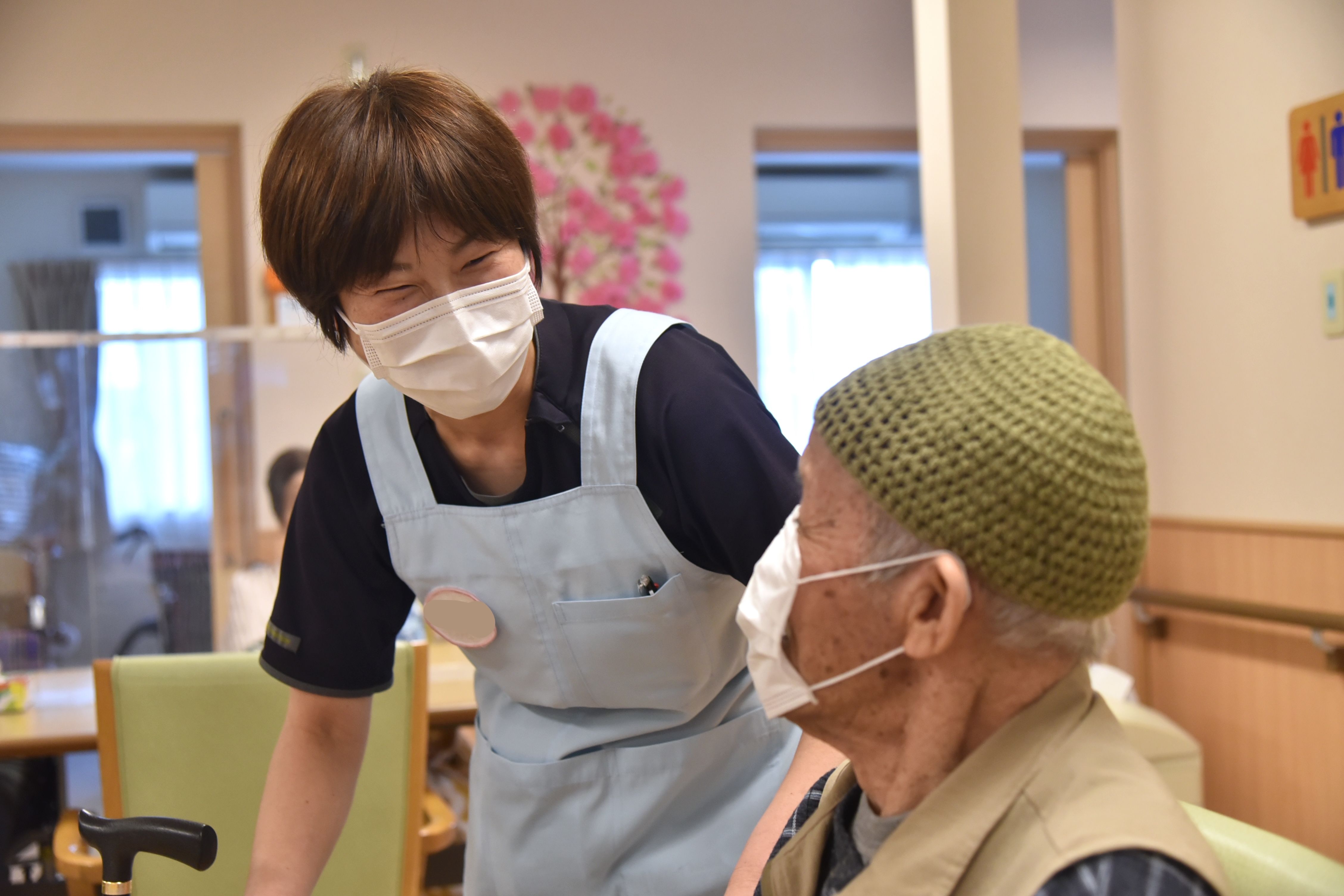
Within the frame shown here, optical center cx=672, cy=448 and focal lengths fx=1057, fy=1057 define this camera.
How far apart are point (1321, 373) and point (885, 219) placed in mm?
4406

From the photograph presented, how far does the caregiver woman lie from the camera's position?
962 millimetres

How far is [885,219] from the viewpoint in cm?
663

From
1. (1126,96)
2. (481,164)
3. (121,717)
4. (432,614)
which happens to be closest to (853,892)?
(432,614)

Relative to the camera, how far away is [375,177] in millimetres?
925

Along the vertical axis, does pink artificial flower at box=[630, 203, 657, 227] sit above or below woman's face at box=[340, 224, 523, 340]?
above

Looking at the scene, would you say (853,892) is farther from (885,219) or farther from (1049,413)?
(885,219)

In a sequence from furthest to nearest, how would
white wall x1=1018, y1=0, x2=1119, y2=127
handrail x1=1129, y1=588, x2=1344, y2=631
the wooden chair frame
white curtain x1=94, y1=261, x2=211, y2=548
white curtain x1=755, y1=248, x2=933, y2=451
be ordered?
white curtain x1=755, y1=248, x2=933, y2=451
white wall x1=1018, y1=0, x2=1119, y2=127
white curtain x1=94, y1=261, x2=211, y2=548
handrail x1=1129, y1=588, x2=1344, y2=631
the wooden chair frame

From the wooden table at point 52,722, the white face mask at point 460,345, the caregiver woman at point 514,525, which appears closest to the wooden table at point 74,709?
the wooden table at point 52,722

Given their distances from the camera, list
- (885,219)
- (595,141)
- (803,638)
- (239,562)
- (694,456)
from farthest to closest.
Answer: (885,219) → (595,141) → (239,562) → (694,456) → (803,638)

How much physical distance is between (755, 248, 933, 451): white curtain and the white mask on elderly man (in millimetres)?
3462

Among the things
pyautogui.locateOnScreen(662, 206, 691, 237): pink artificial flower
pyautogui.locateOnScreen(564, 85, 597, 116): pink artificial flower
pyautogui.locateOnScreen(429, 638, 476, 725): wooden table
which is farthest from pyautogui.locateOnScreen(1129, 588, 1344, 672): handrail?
pyautogui.locateOnScreen(564, 85, 597, 116): pink artificial flower

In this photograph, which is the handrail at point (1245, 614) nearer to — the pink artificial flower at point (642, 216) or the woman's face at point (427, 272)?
the woman's face at point (427, 272)

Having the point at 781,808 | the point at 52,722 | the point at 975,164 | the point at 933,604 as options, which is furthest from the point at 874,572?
the point at 975,164

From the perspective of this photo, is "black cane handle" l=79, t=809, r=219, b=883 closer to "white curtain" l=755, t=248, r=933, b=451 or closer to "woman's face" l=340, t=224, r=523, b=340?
"woman's face" l=340, t=224, r=523, b=340
